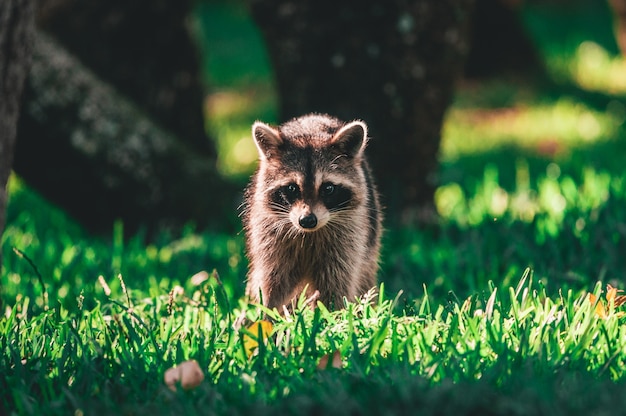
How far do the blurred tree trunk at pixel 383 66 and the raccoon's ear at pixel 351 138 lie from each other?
1.63 m

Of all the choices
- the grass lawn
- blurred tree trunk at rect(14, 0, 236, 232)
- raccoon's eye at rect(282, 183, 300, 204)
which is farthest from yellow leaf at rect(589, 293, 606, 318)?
blurred tree trunk at rect(14, 0, 236, 232)

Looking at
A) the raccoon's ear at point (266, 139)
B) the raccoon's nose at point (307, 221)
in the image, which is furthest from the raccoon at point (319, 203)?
the raccoon's nose at point (307, 221)

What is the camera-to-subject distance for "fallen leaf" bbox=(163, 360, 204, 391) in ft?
9.70

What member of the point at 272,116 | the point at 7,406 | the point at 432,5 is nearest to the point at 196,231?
the point at 432,5

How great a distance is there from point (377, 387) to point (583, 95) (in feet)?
27.4

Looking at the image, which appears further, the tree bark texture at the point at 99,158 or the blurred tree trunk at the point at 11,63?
the tree bark texture at the point at 99,158

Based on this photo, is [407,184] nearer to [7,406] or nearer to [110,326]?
[110,326]

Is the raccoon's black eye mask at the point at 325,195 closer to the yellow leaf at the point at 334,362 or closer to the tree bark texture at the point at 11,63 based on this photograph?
the yellow leaf at the point at 334,362

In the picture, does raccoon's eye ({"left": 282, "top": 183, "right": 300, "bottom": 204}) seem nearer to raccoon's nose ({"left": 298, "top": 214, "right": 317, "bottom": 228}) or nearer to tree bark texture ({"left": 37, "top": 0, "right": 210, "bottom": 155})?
raccoon's nose ({"left": 298, "top": 214, "right": 317, "bottom": 228})

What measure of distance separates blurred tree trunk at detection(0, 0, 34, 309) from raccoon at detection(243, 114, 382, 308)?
109cm

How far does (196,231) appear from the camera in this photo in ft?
20.9

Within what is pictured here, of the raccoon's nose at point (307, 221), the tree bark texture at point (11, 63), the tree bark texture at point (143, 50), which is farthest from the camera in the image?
the tree bark texture at point (143, 50)

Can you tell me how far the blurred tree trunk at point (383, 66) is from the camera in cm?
566

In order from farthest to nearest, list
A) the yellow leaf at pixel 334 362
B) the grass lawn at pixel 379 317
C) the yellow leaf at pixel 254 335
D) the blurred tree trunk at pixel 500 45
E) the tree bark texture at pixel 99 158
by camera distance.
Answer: the blurred tree trunk at pixel 500 45
the tree bark texture at pixel 99 158
the yellow leaf at pixel 254 335
the yellow leaf at pixel 334 362
the grass lawn at pixel 379 317
